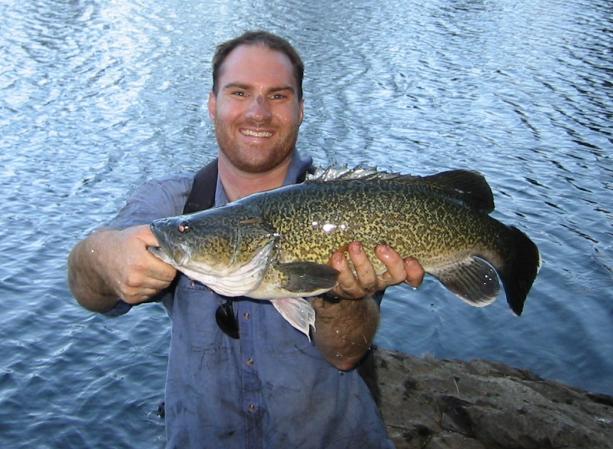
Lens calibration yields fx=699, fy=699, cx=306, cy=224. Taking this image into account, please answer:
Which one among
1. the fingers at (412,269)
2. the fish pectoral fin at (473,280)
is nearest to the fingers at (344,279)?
the fingers at (412,269)

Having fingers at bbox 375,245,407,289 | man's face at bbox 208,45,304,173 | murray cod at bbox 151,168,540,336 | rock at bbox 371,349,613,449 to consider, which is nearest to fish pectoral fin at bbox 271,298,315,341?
murray cod at bbox 151,168,540,336

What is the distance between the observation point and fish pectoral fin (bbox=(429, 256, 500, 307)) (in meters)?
3.82

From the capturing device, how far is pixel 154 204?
3.83 m

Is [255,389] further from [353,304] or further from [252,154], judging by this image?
[252,154]

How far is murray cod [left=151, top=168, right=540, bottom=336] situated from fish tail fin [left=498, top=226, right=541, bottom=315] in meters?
0.02

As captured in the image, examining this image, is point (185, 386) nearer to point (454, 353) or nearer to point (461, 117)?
point (454, 353)

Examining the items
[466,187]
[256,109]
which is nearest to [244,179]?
[256,109]

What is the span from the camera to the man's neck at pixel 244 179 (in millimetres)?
3973

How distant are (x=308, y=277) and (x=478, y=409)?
314 centimetres

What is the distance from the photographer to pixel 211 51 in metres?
20.8

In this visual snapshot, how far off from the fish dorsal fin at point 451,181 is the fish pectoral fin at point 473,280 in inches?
12.2

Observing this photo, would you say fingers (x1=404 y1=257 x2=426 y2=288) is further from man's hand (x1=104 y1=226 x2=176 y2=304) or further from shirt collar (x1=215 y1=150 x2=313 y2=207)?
man's hand (x1=104 y1=226 x2=176 y2=304)

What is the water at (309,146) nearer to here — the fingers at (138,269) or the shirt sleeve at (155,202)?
the shirt sleeve at (155,202)

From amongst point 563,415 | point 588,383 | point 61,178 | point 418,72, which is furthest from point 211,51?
point 563,415
